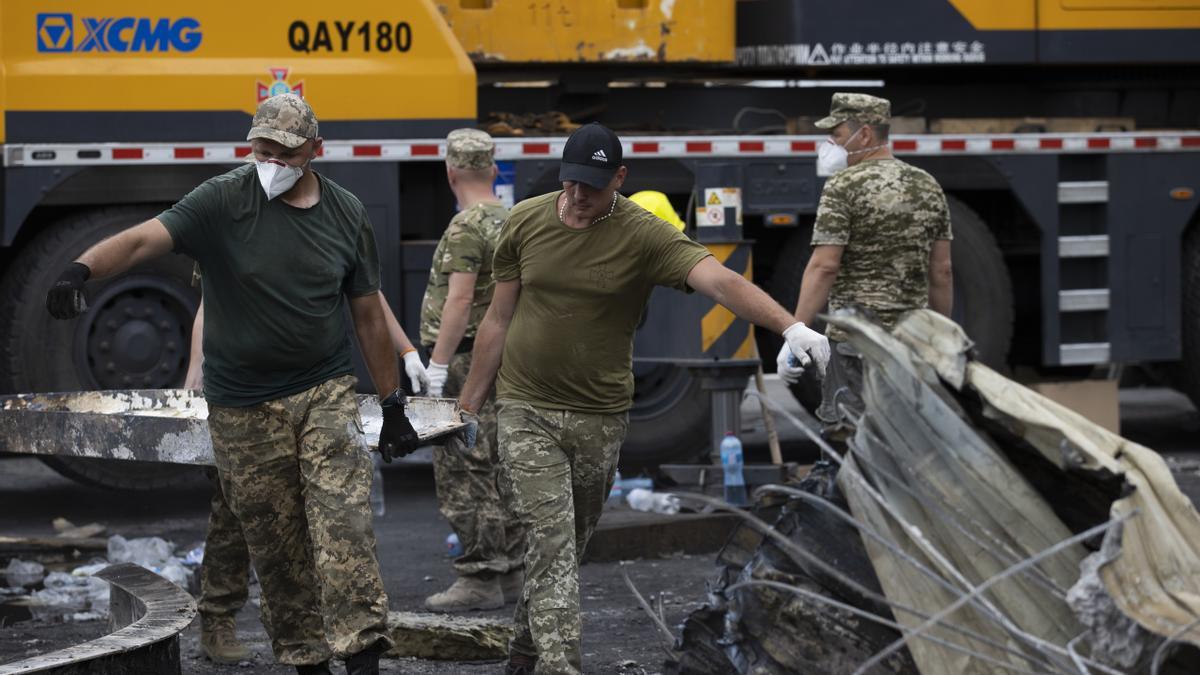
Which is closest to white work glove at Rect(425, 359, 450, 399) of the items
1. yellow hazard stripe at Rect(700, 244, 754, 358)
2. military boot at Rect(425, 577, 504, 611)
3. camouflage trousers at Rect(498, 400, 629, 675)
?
military boot at Rect(425, 577, 504, 611)

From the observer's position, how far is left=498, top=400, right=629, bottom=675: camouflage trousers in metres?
4.66

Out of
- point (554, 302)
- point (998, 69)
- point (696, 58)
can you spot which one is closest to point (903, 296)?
point (554, 302)

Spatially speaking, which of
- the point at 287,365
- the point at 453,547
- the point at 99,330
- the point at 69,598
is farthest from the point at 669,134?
the point at 287,365

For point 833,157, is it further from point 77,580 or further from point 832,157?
point 77,580

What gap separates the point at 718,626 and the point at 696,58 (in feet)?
17.3

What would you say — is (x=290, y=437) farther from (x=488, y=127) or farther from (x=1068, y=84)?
(x=1068, y=84)

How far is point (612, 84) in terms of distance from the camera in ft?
30.6

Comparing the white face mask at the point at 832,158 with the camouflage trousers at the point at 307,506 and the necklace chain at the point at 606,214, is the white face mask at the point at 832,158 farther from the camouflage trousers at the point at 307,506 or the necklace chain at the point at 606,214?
the camouflage trousers at the point at 307,506

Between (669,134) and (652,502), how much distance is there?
212 centimetres

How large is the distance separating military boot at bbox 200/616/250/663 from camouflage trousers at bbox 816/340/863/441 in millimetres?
1908

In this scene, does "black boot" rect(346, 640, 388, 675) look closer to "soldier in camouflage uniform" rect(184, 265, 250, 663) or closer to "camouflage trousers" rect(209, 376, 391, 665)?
"camouflage trousers" rect(209, 376, 391, 665)

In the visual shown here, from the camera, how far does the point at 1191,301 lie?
32.3ft

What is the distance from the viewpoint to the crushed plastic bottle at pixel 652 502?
769 cm

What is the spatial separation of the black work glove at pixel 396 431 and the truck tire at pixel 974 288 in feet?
14.9
